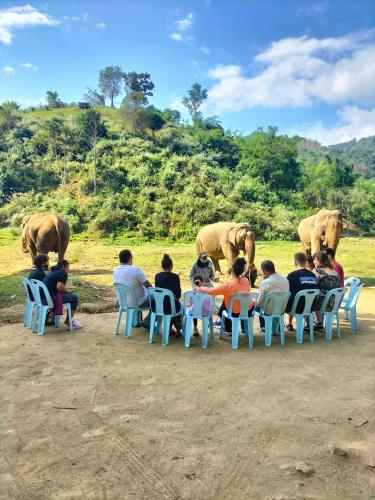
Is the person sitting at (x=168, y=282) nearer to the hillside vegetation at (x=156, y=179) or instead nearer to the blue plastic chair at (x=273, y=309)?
the blue plastic chair at (x=273, y=309)

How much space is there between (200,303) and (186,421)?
242 cm

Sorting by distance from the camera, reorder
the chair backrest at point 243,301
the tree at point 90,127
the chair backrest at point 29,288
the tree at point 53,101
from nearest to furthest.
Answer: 1. the chair backrest at point 243,301
2. the chair backrest at point 29,288
3. the tree at point 90,127
4. the tree at point 53,101

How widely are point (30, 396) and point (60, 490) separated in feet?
5.57

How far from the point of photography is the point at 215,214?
32.3m

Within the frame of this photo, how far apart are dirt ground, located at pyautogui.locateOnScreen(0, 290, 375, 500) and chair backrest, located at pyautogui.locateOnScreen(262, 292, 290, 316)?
49 cm

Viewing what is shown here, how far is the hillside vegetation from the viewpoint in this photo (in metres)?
31.8

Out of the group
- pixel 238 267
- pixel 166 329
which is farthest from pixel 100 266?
pixel 238 267

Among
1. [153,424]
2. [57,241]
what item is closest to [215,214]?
[57,241]

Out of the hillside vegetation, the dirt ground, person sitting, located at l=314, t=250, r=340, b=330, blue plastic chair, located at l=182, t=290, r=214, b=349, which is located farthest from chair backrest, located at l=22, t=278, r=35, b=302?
the hillside vegetation

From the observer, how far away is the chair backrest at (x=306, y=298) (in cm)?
620

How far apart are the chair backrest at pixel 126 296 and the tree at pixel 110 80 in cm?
7815

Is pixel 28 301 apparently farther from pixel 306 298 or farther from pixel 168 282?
pixel 306 298

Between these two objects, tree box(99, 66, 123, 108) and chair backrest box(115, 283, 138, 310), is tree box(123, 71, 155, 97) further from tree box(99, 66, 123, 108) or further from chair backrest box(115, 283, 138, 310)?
chair backrest box(115, 283, 138, 310)

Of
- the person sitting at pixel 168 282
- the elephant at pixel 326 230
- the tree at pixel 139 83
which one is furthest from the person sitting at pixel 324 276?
the tree at pixel 139 83
